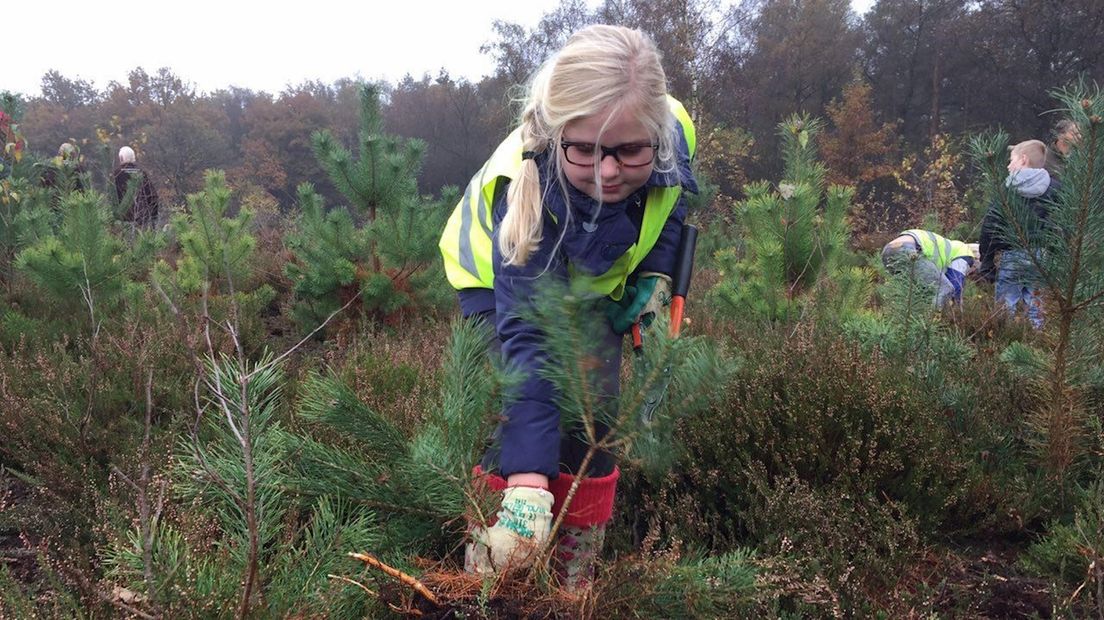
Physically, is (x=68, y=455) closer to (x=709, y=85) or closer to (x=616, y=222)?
(x=616, y=222)

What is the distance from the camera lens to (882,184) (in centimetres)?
2536

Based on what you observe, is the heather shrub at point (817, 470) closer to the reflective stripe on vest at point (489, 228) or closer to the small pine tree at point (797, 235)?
the reflective stripe on vest at point (489, 228)

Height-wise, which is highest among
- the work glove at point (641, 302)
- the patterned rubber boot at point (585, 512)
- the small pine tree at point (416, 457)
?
the work glove at point (641, 302)

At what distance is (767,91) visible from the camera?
89.8 ft

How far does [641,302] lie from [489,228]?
44 centimetres

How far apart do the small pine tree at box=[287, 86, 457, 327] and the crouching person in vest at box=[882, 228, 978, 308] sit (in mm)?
2919

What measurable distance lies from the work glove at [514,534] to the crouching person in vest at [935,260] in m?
2.32

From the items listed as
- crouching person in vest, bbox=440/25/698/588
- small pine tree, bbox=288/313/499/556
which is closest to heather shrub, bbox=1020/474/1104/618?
crouching person in vest, bbox=440/25/698/588

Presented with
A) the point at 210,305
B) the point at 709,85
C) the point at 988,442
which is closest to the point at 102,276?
the point at 210,305

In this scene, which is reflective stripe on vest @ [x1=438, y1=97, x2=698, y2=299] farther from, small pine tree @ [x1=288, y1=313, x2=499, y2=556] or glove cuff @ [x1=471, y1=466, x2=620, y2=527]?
small pine tree @ [x1=288, y1=313, x2=499, y2=556]

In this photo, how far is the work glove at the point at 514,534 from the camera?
1209 millimetres

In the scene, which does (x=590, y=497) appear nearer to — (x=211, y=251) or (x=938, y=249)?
(x=938, y=249)

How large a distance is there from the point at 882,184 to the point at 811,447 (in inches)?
1025

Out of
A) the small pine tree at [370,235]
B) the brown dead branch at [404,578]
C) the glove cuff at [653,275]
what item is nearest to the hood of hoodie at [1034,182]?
the glove cuff at [653,275]
